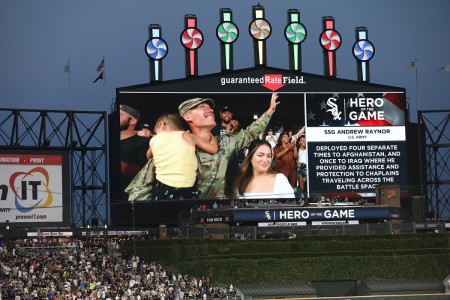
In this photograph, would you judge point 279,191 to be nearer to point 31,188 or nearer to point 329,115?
point 329,115

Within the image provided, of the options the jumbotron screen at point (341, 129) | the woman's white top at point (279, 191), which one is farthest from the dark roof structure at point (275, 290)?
the jumbotron screen at point (341, 129)

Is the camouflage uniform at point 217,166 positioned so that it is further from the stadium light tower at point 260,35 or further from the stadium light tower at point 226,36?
the stadium light tower at point 260,35

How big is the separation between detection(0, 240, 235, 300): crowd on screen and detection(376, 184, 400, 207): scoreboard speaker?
47.3ft

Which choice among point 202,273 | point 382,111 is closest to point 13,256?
point 202,273

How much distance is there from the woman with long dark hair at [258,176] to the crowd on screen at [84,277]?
8564mm

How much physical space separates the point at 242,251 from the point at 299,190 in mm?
8141

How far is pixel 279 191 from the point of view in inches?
3216

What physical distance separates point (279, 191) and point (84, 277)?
1596 cm

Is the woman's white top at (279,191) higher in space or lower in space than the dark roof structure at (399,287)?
higher

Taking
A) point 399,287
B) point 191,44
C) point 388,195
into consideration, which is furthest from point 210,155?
point 399,287

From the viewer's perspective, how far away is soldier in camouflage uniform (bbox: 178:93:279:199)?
3179 inches


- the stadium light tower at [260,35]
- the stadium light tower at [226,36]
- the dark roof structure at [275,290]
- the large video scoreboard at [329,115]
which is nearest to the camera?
the dark roof structure at [275,290]

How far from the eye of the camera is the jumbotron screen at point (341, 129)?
82.4m

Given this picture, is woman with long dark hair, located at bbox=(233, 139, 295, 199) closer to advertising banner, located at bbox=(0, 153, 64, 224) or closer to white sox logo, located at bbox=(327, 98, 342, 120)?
white sox logo, located at bbox=(327, 98, 342, 120)
